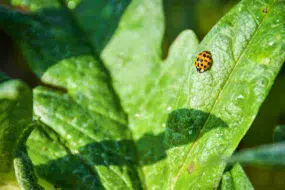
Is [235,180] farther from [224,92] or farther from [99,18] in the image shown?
[99,18]

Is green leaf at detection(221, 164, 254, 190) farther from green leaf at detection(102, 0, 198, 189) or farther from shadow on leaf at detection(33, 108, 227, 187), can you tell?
green leaf at detection(102, 0, 198, 189)

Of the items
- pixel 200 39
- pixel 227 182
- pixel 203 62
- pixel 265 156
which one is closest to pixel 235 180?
pixel 227 182

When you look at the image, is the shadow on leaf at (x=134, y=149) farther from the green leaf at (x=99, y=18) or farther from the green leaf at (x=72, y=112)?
the green leaf at (x=99, y=18)

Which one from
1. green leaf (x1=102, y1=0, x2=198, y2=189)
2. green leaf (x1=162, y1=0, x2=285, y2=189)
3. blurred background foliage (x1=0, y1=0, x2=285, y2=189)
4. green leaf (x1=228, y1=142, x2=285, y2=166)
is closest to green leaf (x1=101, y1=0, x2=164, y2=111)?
green leaf (x1=102, y1=0, x2=198, y2=189)

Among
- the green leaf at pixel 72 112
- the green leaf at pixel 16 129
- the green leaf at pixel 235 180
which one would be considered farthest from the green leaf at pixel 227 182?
the green leaf at pixel 16 129

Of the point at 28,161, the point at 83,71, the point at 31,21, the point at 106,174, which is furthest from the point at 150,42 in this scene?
the point at 28,161

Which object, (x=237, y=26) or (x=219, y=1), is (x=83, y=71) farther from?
(x=219, y=1)
